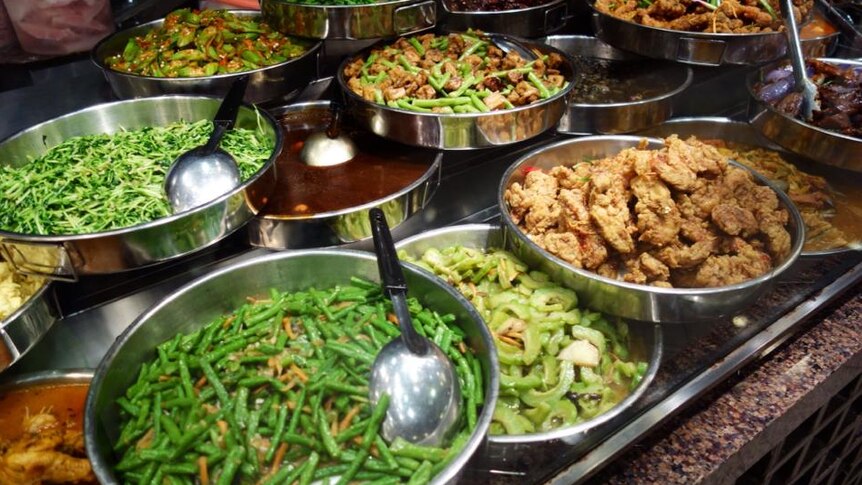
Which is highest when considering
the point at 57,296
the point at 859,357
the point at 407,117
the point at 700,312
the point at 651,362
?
the point at 407,117

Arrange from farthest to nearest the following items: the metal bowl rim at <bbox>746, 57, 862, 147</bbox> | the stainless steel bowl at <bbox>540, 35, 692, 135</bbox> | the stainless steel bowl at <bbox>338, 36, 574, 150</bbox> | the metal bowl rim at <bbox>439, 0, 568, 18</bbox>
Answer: the metal bowl rim at <bbox>439, 0, 568, 18</bbox> < the stainless steel bowl at <bbox>540, 35, 692, 135</bbox> < the metal bowl rim at <bbox>746, 57, 862, 147</bbox> < the stainless steel bowl at <bbox>338, 36, 574, 150</bbox>

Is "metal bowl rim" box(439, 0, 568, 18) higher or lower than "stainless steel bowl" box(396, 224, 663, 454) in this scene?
higher

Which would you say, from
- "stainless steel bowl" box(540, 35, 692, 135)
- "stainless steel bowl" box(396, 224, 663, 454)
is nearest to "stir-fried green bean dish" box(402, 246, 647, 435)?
"stainless steel bowl" box(396, 224, 663, 454)

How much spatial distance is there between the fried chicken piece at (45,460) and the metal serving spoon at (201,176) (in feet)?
2.77

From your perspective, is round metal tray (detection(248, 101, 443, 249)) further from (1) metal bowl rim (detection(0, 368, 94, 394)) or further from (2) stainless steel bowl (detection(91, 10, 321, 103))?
(1) metal bowl rim (detection(0, 368, 94, 394))

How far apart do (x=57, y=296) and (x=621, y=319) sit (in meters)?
2.09

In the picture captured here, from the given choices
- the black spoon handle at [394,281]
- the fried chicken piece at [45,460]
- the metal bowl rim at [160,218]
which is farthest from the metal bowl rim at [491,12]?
the fried chicken piece at [45,460]

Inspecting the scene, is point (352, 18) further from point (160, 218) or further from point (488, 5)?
point (160, 218)

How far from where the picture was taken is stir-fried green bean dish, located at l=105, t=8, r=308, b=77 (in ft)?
10.7

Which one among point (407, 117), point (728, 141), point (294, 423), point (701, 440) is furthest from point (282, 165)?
point (728, 141)

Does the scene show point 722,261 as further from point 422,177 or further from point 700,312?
point 422,177

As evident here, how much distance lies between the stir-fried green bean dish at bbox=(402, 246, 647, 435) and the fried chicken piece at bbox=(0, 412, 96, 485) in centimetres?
129

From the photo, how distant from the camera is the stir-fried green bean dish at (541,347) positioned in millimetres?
2107

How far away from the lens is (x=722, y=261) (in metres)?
2.37
